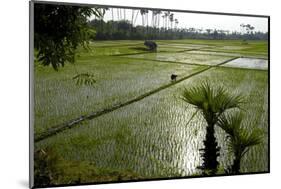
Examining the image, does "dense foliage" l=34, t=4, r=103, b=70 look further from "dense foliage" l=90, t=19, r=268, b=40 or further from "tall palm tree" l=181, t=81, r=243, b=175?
"tall palm tree" l=181, t=81, r=243, b=175

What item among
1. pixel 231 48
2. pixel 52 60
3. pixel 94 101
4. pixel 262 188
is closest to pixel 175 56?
pixel 231 48

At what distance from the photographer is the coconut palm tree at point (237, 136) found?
11.4ft

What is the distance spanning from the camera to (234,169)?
3.52 m

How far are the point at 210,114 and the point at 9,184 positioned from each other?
5.37 feet

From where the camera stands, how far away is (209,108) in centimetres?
344

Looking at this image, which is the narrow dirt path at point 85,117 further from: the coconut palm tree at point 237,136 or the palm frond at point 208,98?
the coconut palm tree at point 237,136

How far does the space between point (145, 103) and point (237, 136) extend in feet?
2.71

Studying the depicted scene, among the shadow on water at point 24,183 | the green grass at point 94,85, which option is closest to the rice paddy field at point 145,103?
the green grass at point 94,85

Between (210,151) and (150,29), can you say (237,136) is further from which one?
(150,29)

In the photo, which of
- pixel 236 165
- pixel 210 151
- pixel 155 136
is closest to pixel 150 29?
pixel 155 136

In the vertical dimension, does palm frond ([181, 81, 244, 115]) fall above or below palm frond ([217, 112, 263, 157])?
above

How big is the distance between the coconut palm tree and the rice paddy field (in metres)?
0.05

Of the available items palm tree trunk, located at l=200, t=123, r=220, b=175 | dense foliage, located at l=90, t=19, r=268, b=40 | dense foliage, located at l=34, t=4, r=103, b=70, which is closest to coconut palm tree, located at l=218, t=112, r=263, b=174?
palm tree trunk, located at l=200, t=123, r=220, b=175

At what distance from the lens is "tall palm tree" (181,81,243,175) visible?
3428 mm
